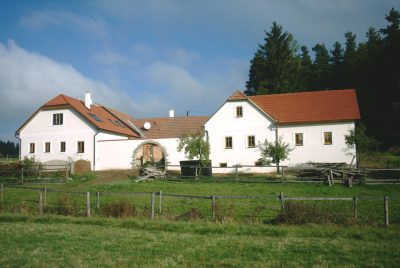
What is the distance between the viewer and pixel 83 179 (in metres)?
26.2

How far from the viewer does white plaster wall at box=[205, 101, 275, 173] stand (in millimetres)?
29938

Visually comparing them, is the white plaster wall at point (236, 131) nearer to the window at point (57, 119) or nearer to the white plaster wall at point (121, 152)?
the white plaster wall at point (121, 152)

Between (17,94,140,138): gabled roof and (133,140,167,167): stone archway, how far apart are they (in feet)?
13.7

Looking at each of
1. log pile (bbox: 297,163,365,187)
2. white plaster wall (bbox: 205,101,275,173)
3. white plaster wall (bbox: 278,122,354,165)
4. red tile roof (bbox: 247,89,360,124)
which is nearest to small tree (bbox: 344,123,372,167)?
white plaster wall (bbox: 278,122,354,165)

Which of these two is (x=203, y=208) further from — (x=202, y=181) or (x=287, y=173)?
(x=287, y=173)

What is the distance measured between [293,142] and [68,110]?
21.1 m

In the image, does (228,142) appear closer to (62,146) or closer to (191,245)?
(62,146)

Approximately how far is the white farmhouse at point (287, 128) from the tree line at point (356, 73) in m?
10.3

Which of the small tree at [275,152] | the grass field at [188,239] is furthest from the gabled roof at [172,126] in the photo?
the grass field at [188,239]

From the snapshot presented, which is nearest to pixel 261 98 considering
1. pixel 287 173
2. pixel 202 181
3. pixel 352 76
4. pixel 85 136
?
pixel 287 173

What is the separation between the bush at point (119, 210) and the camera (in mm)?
13938

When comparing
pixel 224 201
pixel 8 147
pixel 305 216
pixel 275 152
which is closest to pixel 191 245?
pixel 305 216

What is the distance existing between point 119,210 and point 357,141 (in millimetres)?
19897

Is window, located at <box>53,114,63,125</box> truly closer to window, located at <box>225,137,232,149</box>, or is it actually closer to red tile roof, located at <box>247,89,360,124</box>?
window, located at <box>225,137,232,149</box>
